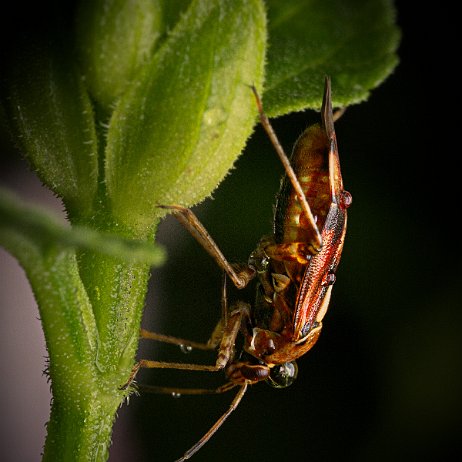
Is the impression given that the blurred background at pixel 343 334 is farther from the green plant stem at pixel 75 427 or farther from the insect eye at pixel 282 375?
the green plant stem at pixel 75 427

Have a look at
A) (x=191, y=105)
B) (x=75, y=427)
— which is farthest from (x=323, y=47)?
(x=75, y=427)

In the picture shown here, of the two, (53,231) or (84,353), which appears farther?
(84,353)

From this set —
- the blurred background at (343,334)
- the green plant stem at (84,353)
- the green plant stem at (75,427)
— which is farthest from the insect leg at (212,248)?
the blurred background at (343,334)

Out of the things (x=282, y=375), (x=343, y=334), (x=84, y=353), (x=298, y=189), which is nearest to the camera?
(x=84, y=353)

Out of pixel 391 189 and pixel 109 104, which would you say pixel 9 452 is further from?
pixel 109 104

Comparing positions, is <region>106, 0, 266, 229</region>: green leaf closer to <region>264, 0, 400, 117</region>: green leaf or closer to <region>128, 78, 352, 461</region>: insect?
<region>264, 0, 400, 117</region>: green leaf

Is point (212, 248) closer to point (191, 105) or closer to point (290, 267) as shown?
point (290, 267)
